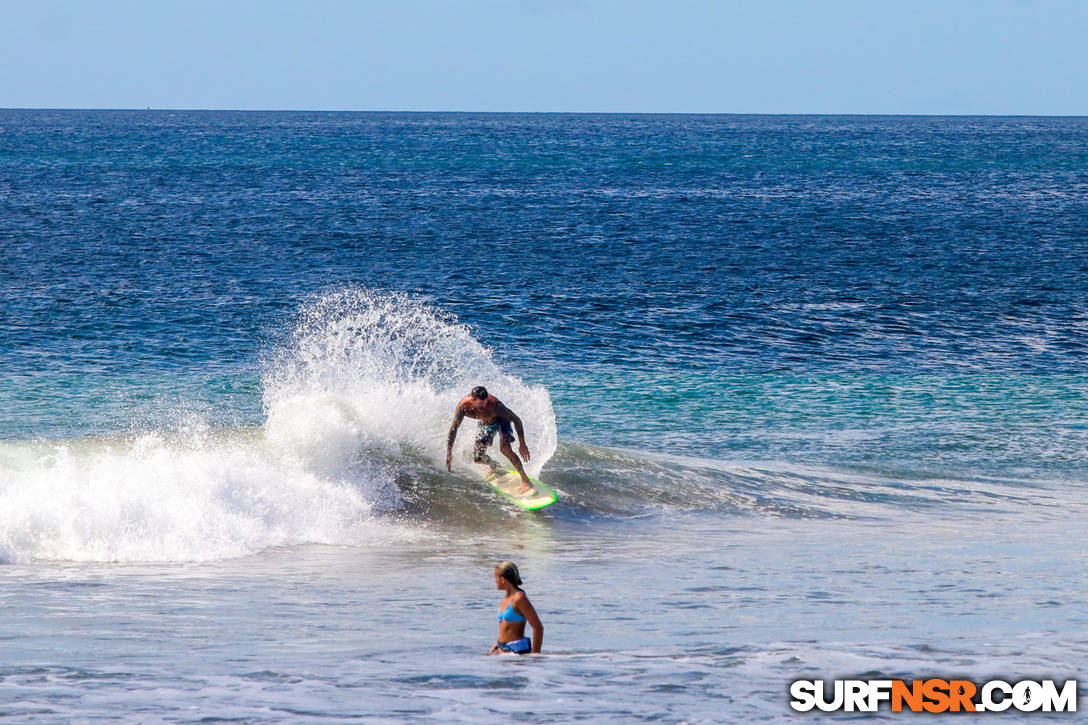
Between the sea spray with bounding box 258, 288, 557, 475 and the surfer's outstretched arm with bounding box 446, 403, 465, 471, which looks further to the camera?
the sea spray with bounding box 258, 288, 557, 475

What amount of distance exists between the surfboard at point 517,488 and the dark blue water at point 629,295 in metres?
4.35

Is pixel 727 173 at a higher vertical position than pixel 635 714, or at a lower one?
higher

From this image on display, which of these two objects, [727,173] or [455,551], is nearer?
[455,551]

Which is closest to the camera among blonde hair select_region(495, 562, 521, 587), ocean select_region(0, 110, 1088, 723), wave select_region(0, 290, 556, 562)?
ocean select_region(0, 110, 1088, 723)

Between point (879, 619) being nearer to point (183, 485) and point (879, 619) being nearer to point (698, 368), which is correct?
point (183, 485)

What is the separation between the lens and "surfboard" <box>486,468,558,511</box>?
54.5 feet

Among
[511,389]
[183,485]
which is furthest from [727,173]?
[183,485]

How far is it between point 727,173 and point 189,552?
87.7m

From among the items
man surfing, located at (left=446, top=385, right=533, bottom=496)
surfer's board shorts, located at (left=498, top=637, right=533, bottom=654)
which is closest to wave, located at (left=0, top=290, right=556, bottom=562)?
man surfing, located at (left=446, top=385, right=533, bottom=496)

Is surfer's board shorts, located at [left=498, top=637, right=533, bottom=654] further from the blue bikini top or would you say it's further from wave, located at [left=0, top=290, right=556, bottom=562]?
wave, located at [left=0, top=290, right=556, bottom=562]

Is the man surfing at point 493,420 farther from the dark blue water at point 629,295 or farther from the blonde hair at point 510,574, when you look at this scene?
the blonde hair at point 510,574

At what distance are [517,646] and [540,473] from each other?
9.00 metres

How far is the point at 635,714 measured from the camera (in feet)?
25.3

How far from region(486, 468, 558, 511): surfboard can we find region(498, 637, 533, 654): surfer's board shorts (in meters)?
7.39
